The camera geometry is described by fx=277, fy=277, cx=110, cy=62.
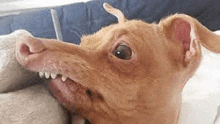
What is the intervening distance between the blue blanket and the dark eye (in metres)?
1.22

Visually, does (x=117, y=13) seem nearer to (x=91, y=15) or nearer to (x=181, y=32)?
(x=181, y=32)

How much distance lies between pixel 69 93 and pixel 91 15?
1.41 metres

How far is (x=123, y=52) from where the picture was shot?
0.80 metres

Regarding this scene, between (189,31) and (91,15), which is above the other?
(189,31)

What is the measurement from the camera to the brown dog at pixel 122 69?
2.26ft

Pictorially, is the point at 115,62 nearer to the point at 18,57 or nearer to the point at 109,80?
the point at 109,80

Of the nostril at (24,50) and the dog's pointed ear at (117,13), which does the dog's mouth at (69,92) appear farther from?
the dog's pointed ear at (117,13)

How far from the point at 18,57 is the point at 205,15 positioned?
5.90 ft

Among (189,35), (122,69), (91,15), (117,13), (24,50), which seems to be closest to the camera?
(24,50)

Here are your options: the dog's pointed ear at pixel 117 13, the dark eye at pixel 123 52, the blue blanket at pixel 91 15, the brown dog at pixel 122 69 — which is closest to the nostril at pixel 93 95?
the brown dog at pixel 122 69

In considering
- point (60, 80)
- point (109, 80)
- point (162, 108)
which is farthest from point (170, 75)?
point (60, 80)

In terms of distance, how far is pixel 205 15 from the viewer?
2.14 m

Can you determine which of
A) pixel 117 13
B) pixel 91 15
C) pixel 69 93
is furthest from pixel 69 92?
pixel 91 15

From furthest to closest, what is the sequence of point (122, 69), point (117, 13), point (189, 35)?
1. point (117, 13)
2. point (189, 35)
3. point (122, 69)
